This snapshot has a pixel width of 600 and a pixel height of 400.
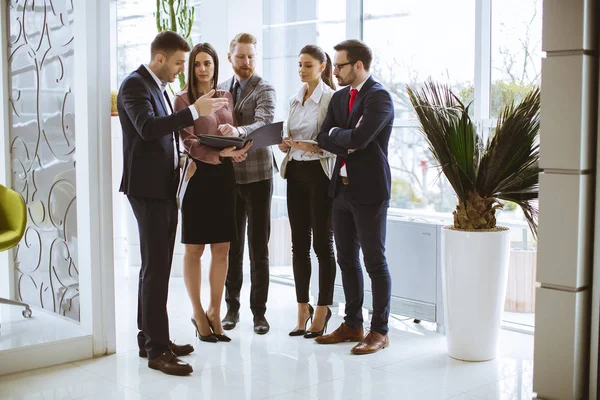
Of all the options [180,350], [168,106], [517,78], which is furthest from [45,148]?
[517,78]

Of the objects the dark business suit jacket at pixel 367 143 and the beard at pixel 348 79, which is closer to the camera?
the dark business suit jacket at pixel 367 143

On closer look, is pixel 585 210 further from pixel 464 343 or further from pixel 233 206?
pixel 233 206

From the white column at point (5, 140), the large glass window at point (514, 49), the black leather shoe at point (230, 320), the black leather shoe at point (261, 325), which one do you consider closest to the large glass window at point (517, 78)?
the large glass window at point (514, 49)

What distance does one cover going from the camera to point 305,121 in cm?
477

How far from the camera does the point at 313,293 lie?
5.69m

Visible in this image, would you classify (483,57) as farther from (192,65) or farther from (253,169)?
(192,65)

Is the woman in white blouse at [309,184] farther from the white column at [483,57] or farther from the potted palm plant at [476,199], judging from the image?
the white column at [483,57]

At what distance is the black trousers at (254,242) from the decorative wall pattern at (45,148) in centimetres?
102

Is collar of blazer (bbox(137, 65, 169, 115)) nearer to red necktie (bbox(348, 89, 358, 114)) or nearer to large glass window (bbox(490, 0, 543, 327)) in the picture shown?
red necktie (bbox(348, 89, 358, 114))

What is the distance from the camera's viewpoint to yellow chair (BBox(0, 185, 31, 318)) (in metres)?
4.80

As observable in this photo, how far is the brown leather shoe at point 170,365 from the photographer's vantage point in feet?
13.3

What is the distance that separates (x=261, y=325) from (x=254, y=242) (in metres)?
0.51

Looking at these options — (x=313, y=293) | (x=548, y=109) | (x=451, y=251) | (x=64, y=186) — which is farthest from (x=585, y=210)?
(x=64, y=186)

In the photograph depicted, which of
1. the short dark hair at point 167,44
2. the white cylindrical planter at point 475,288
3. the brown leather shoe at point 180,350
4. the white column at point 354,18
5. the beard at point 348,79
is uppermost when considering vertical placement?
the white column at point 354,18
